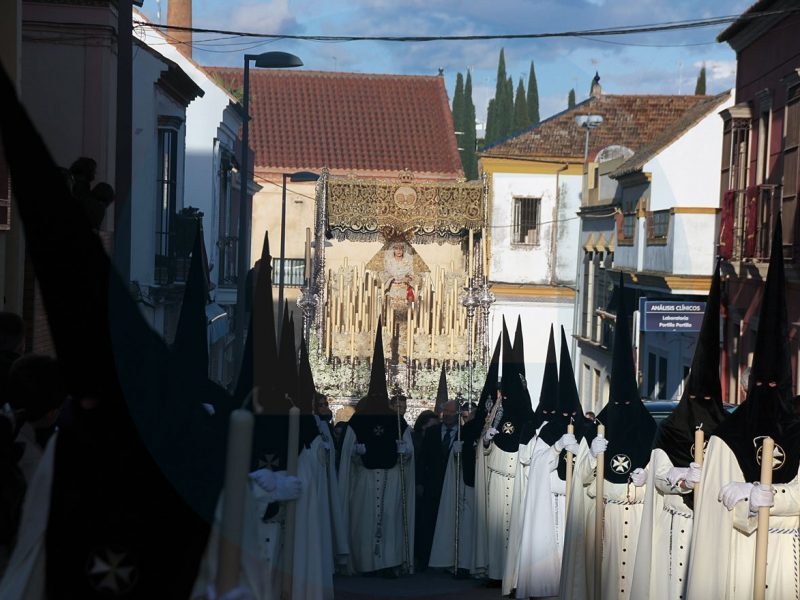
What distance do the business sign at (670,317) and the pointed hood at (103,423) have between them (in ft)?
58.9

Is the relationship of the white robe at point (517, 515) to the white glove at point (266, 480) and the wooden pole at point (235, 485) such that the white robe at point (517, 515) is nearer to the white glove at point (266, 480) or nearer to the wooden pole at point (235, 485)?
the white glove at point (266, 480)

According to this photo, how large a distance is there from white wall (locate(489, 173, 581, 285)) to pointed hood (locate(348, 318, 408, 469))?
2231cm

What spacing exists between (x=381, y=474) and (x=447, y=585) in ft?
4.02

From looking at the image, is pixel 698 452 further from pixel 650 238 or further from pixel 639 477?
pixel 650 238

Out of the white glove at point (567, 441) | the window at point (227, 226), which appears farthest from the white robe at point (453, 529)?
the window at point (227, 226)

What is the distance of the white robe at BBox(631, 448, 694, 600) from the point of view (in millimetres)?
8812

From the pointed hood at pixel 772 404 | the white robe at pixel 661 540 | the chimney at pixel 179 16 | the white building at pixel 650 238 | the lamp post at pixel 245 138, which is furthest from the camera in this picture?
the chimney at pixel 179 16

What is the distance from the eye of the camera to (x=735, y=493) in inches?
299

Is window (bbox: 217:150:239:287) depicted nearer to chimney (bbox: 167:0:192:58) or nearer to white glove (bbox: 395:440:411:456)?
chimney (bbox: 167:0:192:58)

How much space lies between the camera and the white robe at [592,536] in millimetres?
9859

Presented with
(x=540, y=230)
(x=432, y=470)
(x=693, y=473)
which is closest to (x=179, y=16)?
(x=540, y=230)

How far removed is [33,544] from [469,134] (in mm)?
47524

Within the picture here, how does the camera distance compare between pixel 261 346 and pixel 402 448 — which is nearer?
pixel 261 346

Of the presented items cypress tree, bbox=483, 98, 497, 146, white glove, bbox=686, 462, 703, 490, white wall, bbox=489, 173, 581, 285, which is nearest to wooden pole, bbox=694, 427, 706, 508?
white glove, bbox=686, 462, 703, 490
